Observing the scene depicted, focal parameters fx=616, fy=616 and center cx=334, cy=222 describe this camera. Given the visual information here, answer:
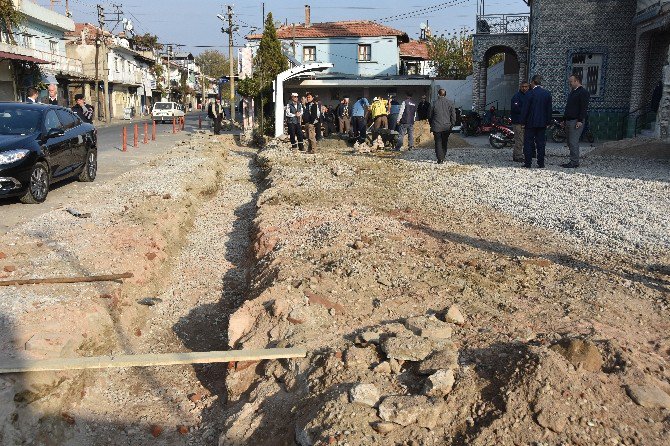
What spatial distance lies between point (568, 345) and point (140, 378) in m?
3.30

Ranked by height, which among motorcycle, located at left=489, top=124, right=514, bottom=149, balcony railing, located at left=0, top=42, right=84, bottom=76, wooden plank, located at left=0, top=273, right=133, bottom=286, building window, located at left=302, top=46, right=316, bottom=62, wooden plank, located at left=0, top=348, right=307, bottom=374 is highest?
building window, located at left=302, top=46, right=316, bottom=62

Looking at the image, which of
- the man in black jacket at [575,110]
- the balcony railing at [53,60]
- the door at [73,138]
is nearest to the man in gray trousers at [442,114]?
the man in black jacket at [575,110]

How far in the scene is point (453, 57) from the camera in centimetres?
4525

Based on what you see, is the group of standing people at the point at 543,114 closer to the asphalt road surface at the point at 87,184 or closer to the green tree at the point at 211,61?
the asphalt road surface at the point at 87,184

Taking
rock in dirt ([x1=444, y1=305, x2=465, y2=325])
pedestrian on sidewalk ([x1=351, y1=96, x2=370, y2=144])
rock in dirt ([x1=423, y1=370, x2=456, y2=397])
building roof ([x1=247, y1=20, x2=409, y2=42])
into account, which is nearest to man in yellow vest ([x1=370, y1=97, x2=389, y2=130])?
pedestrian on sidewalk ([x1=351, y1=96, x2=370, y2=144])

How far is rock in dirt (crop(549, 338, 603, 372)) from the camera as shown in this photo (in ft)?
11.8

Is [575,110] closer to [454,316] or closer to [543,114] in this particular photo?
[543,114]

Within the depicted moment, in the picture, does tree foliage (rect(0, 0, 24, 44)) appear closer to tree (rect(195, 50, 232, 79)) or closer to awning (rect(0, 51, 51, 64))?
awning (rect(0, 51, 51, 64))

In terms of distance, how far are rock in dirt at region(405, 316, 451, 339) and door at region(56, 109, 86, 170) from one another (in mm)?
8966

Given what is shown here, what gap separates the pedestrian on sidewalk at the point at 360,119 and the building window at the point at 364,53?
2604 cm

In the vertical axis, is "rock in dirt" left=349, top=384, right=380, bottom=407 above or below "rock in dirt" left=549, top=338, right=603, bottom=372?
below

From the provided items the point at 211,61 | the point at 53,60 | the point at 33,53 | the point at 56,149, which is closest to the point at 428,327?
the point at 56,149

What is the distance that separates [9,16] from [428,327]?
1436 inches

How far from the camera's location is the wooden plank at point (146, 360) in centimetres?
434
